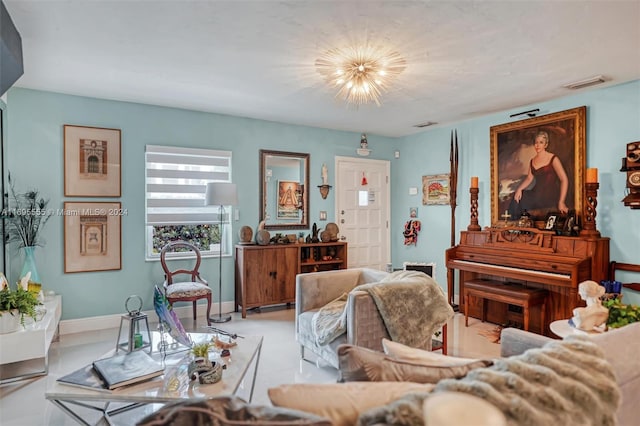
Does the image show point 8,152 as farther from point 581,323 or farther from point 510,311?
point 510,311

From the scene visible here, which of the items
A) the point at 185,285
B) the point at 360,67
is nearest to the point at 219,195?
the point at 185,285

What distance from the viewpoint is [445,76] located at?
10.9ft

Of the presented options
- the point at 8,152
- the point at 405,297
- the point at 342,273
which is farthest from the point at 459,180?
the point at 8,152

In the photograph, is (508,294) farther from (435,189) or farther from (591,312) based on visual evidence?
(435,189)

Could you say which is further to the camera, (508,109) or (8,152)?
(508,109)

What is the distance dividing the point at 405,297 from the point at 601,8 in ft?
6.99

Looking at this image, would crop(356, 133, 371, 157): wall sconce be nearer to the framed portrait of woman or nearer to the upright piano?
the framed portrait of woman

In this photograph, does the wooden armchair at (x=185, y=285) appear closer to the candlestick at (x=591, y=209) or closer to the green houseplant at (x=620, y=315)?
the green houseplant at (x=620, y=315)

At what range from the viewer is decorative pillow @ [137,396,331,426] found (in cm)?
83

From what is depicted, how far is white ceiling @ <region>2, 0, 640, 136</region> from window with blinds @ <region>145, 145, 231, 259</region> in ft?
2.19

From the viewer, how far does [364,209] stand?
591 centimetres

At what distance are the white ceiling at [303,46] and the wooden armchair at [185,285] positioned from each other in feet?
5.41

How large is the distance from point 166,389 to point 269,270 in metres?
2.84

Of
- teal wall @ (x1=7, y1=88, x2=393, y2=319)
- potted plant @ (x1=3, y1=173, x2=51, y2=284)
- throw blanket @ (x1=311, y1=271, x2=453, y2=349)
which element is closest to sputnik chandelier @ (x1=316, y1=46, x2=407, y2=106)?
throw blanket @ (x1=311, y1=271, x2=453, y2=349)
